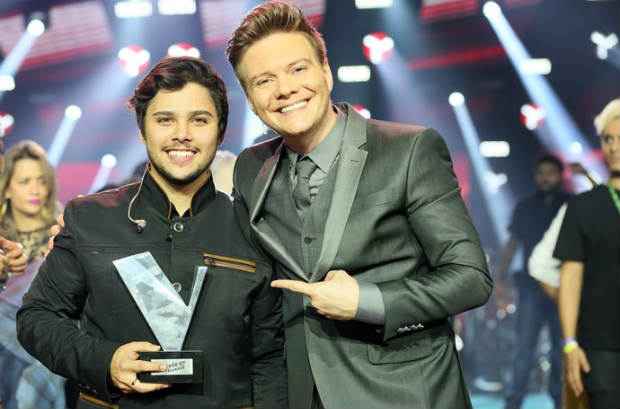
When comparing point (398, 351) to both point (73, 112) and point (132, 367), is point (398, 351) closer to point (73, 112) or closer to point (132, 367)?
point (132, 367)

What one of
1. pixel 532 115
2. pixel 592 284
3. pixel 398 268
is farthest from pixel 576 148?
pixel 398 268

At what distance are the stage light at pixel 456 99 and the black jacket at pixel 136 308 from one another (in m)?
6.35

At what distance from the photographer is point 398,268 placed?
229cm

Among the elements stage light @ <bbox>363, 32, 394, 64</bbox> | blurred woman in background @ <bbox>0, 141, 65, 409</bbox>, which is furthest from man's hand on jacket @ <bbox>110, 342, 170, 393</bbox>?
stage light @ <bbox>363, 32, 394, 64</bbox>

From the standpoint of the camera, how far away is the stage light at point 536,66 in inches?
328

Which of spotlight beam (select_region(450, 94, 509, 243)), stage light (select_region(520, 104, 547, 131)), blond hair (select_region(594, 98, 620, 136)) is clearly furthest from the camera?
spotlight beam (select_region(450, 94, 509, 243))

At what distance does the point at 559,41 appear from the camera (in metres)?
8.28

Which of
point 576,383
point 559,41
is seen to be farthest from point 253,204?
point 559,41

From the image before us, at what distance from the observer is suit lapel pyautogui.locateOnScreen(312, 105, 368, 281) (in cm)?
223

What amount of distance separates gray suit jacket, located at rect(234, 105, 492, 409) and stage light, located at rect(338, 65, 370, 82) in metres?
6.00

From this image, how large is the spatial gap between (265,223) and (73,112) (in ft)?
20.4

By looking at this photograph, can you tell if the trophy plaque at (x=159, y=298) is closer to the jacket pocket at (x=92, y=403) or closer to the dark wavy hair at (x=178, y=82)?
the jacket pocket at (x=92, y=403)

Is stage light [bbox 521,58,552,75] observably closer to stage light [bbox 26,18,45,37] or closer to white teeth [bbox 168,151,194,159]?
stage light [bbox 26,18,45,37]

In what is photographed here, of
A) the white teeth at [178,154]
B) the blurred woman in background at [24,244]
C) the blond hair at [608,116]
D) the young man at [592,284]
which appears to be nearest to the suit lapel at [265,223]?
the white teeth at [178,154]
